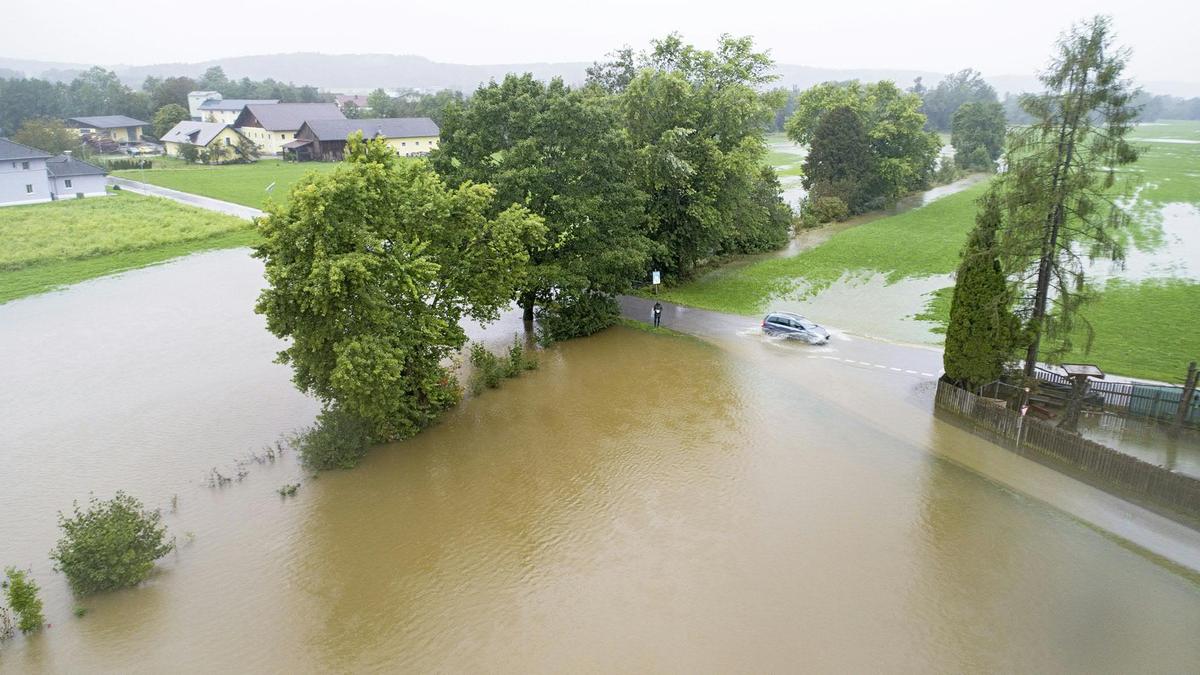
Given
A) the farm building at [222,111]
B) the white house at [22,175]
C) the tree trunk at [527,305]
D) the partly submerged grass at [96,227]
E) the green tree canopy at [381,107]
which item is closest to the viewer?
the tree trunk at [527,305]

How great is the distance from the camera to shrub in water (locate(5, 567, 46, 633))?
541 inches

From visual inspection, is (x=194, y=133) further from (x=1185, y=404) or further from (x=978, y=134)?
A: (x=1185, y=404)

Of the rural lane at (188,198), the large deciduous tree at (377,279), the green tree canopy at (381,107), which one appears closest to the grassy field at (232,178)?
the rural lane at (188,198)

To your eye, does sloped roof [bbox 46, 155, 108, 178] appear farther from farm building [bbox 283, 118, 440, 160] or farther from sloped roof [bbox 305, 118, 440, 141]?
sloped roof [bbox 305, 118, 440, 141]

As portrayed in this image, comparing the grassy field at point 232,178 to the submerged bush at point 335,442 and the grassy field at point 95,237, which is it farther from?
the submerged bush at point 335,442

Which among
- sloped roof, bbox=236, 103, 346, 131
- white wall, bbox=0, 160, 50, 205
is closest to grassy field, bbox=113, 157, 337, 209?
sloped roof, bbox=236, 103, 346, 131

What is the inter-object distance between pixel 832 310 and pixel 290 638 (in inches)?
1097

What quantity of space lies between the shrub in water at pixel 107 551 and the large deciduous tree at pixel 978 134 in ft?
296

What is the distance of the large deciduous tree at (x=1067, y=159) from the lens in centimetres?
1945

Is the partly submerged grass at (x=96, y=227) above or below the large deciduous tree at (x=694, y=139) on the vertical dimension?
below

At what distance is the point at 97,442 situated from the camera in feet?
71.8

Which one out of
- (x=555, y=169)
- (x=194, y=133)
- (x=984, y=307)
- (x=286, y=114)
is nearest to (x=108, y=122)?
(x=194, y=133)

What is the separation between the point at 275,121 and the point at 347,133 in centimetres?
1801

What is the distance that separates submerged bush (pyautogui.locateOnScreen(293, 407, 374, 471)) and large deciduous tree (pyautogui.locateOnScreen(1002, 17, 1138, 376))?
20.3m
